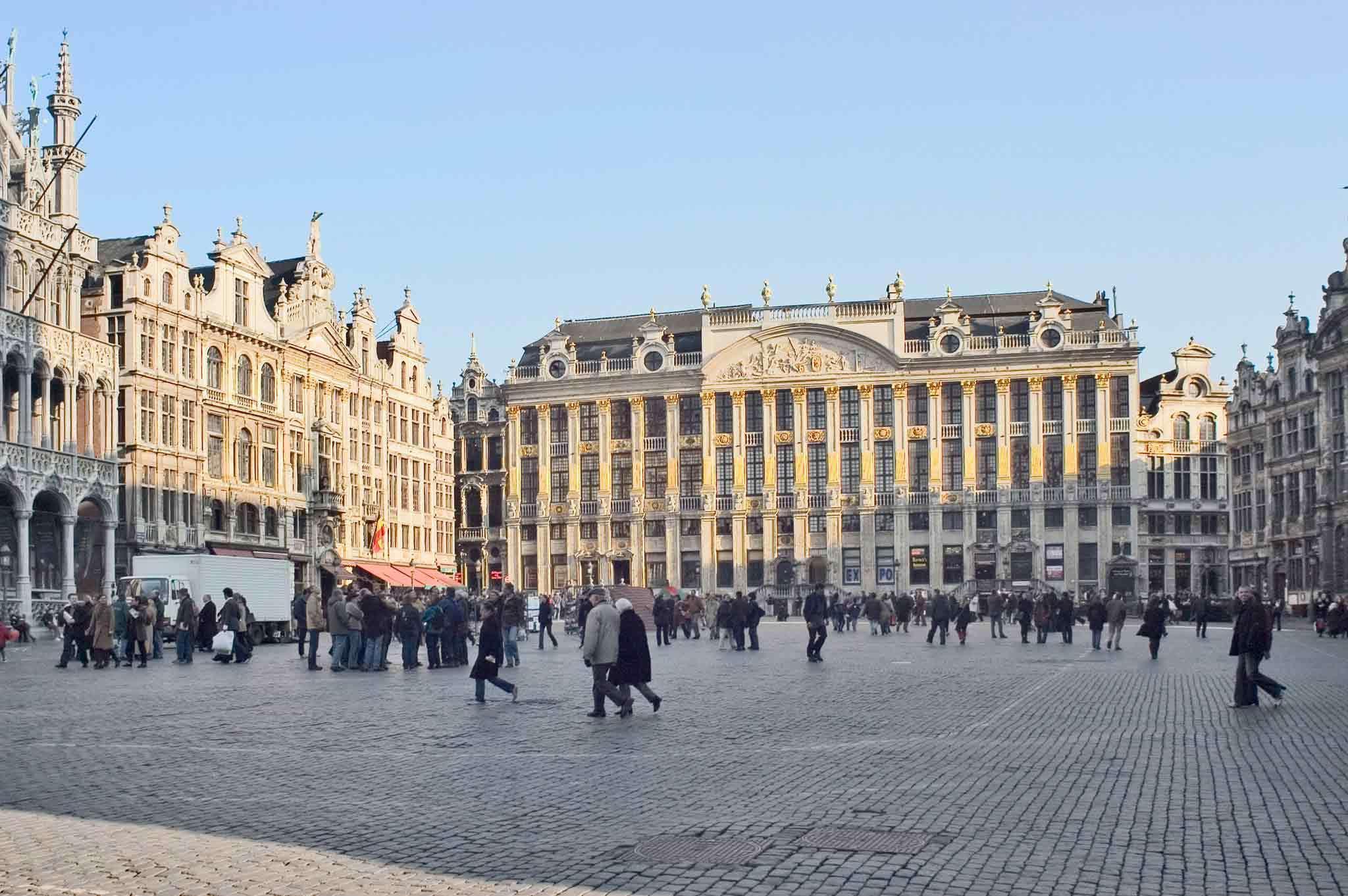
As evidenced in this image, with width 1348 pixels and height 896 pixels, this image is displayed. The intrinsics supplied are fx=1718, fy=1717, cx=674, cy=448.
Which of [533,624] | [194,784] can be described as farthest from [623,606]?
[533,624]

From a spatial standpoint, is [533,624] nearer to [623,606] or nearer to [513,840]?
[623,606]

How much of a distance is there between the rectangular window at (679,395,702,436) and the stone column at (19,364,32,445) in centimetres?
5808

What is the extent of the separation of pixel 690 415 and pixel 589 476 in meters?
7.95

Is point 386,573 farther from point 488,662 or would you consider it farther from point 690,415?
point 488,662

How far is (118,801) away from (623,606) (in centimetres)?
929

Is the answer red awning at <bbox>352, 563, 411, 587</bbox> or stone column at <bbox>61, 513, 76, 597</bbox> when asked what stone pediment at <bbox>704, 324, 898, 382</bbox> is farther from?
stone column at <bbox>61, 513, 76, 597</bbox>

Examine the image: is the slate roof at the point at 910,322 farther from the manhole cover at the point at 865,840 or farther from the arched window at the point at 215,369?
the manhole cover at the point at 865,840

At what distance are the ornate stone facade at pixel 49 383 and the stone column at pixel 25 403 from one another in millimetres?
45

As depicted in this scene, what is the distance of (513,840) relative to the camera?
11.7 m

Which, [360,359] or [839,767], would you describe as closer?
[839,767]

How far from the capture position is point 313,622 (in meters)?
35.8

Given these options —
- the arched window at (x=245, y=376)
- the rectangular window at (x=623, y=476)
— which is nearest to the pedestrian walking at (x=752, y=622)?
the arched window at (x=245, y=376)

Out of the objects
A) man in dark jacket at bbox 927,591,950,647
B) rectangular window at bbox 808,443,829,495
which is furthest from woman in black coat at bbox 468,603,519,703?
rectangular window at bbox 808,443,829,495

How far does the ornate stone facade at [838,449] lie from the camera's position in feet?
339
